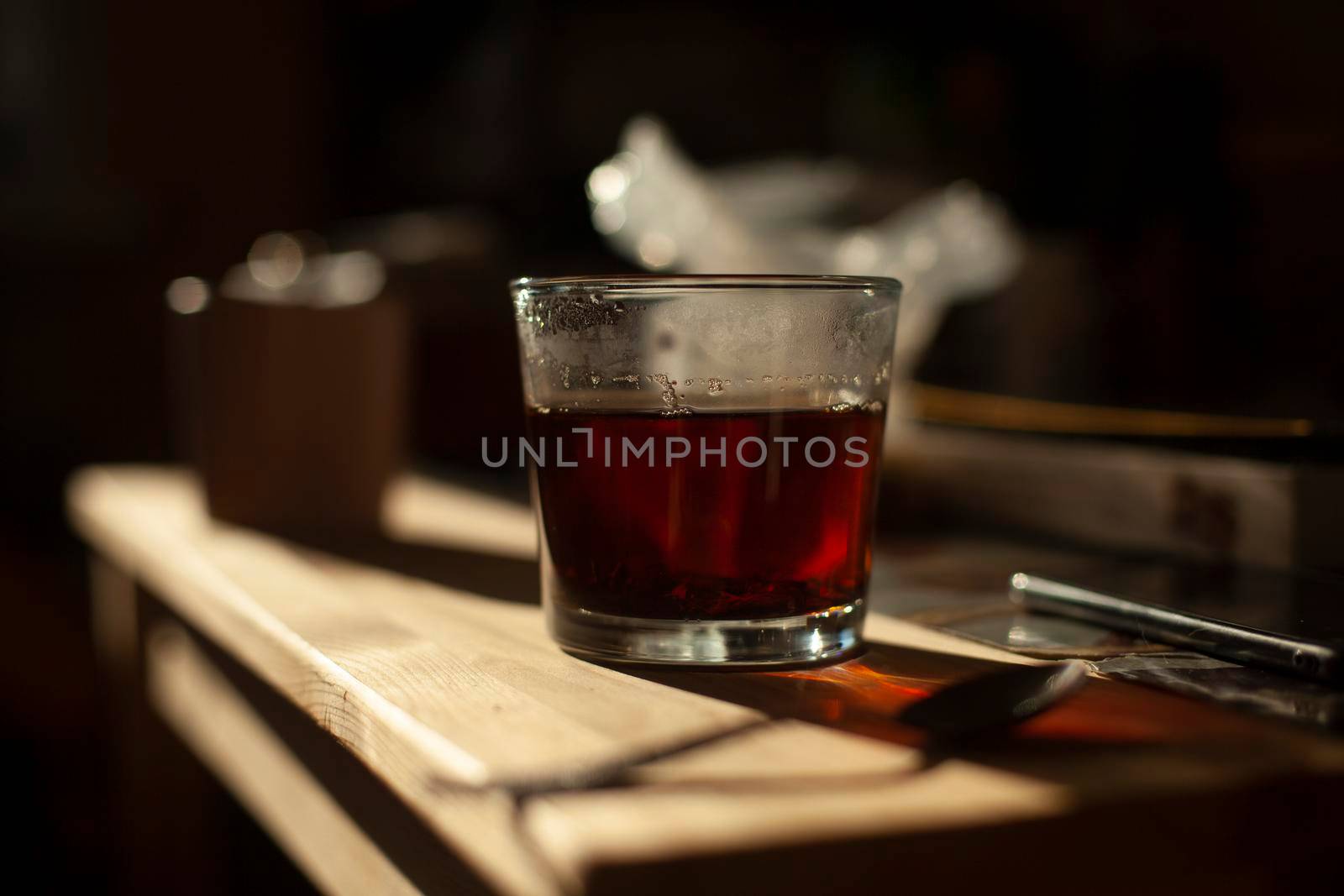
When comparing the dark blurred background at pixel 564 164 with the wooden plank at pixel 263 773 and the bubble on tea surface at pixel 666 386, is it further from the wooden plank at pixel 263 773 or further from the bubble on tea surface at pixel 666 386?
the bubble on tea surface at pixel 666 386

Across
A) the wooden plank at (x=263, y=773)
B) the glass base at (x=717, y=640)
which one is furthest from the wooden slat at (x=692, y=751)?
the wooden plank at (x=263, y=773)

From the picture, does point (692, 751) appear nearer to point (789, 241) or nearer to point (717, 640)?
point (717, 640)

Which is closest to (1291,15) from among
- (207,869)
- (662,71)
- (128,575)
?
(662,71)

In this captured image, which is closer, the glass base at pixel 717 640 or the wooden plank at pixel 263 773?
the glass base at pixel 717 640

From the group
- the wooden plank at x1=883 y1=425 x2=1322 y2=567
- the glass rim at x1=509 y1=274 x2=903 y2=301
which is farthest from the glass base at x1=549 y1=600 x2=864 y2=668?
the wooden plank at x1=883 y1=425 x2=1322 y2=567

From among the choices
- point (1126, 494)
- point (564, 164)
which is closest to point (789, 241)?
point (1126, 494)

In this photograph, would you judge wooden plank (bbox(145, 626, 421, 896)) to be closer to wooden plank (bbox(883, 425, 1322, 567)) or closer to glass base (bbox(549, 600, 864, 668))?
glass base (bbox(549, 600, 864, 668))
